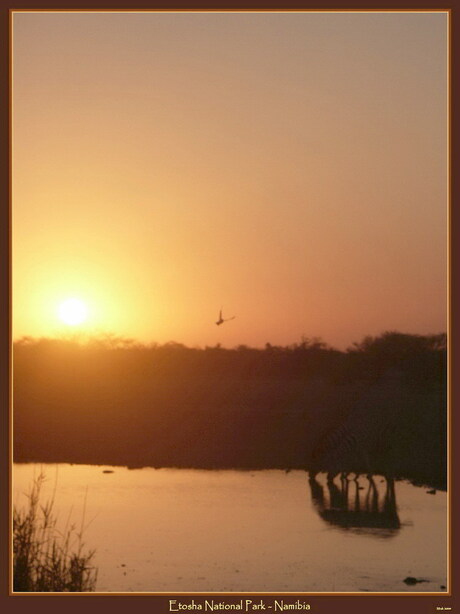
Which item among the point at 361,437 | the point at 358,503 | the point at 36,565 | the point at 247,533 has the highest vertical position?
the point at 361,437

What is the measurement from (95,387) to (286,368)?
4.54 meters

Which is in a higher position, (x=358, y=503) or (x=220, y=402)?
(x=220, y=402)

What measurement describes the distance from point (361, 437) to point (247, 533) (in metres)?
5.75

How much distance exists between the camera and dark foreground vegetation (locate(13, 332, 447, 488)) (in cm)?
1798

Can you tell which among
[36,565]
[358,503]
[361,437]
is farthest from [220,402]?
[36,565]

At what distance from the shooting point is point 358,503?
576 inches

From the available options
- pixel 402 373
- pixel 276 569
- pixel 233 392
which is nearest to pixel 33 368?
pixel 233 392

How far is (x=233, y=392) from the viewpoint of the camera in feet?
76.3

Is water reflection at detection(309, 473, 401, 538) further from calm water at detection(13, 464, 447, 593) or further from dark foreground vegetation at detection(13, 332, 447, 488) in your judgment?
dark foreground vegetation at detection(13, 332, 447, 488)

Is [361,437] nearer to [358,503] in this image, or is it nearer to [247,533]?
[358,503]

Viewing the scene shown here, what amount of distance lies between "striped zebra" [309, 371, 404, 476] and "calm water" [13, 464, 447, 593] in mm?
646

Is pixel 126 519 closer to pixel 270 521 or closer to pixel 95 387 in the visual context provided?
pixel 270 521

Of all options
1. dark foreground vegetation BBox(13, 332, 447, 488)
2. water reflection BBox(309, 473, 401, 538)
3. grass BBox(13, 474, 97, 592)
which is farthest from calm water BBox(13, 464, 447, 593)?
dark foreground vegetation BBox(13, 332, 447, 488)

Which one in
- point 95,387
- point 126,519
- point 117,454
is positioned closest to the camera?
point 126,519
